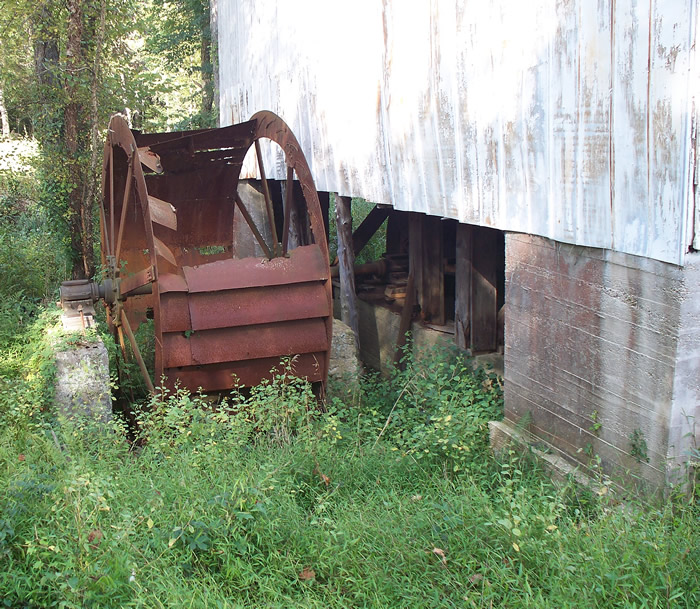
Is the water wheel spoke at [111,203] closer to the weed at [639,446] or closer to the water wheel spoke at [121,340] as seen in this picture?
the water wheel spoke at [121,340]

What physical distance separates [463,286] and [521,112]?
249cm

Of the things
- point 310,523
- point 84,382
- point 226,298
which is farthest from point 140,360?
point 310,523

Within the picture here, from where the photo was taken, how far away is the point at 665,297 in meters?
3.36

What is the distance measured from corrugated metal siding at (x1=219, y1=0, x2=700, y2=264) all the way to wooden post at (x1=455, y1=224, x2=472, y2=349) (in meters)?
0.80

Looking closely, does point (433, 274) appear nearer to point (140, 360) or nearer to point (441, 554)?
point (140, 360)

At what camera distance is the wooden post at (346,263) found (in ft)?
26.7

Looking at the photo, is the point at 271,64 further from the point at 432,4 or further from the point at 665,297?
the point at 665,297

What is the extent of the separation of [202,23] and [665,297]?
53.5ft

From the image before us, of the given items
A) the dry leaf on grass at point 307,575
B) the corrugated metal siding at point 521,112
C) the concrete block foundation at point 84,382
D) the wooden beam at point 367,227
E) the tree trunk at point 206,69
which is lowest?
the dry leaf on grass at point 307,575

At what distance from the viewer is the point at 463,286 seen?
655cm

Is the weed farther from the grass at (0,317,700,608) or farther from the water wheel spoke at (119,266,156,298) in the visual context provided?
the water wheel spoke at (119,266,156,298)

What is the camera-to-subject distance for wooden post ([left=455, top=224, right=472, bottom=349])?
21.0 ft

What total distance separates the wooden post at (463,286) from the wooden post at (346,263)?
1.80 metres

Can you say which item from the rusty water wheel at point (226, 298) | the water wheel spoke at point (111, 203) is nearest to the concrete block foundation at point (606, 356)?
the rusty water wheel at point (226, 298)
